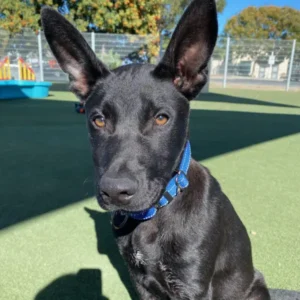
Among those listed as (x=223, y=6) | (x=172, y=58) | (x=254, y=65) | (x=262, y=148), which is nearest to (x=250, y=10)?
(x=223, y=6)

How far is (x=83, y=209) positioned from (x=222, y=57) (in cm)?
1980

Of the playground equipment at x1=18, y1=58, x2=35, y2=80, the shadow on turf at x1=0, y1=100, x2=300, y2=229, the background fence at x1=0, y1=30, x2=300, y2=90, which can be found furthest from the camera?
the background fence at x1=0, y1=30, x2=300, y2=90

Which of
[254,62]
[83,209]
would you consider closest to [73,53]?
[83,209]

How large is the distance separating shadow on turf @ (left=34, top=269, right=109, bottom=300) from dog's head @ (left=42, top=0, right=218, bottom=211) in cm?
107

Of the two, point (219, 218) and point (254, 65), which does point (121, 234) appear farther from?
point (254, 65)

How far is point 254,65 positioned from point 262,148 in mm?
17363

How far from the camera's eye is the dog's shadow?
8.48ft

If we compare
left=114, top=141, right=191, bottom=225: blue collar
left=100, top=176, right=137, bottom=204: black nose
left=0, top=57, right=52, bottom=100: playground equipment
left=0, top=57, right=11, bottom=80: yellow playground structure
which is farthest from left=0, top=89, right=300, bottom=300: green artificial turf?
left=0, top=57, right=11, bottom=80: yellow playground structure

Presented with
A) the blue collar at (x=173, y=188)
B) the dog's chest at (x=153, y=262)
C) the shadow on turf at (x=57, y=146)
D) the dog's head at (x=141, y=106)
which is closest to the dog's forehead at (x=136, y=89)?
the dog's head at (x=141, y=106)

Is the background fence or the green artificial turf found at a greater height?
the background fence

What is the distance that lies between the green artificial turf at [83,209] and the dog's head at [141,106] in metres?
1.18

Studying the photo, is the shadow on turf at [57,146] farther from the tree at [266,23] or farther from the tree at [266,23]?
the tree at [266,23]

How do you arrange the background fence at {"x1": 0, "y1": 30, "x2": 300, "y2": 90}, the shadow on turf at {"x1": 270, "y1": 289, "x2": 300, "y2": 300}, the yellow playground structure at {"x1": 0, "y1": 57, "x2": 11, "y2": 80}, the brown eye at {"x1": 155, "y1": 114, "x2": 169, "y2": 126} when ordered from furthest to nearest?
the background fence at {"x1": 0, "y1": 30, "x2": 300, "y2": 90} < the yellow playground structure at {"x1": 0, "y1": 57, "x2": 11, "y2": 80} < the shadow on turf at {"x1": 270, "y1": 289, "x2": 300, "y2": 300} < the brown eye at {"x1": 155, "y1": 114, "x2": 169, "y2": 126}

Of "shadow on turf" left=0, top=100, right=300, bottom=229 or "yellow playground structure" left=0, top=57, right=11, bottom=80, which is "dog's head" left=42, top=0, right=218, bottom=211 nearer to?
"shadow on turf" left=0, top=100, right=300, bottom=229
